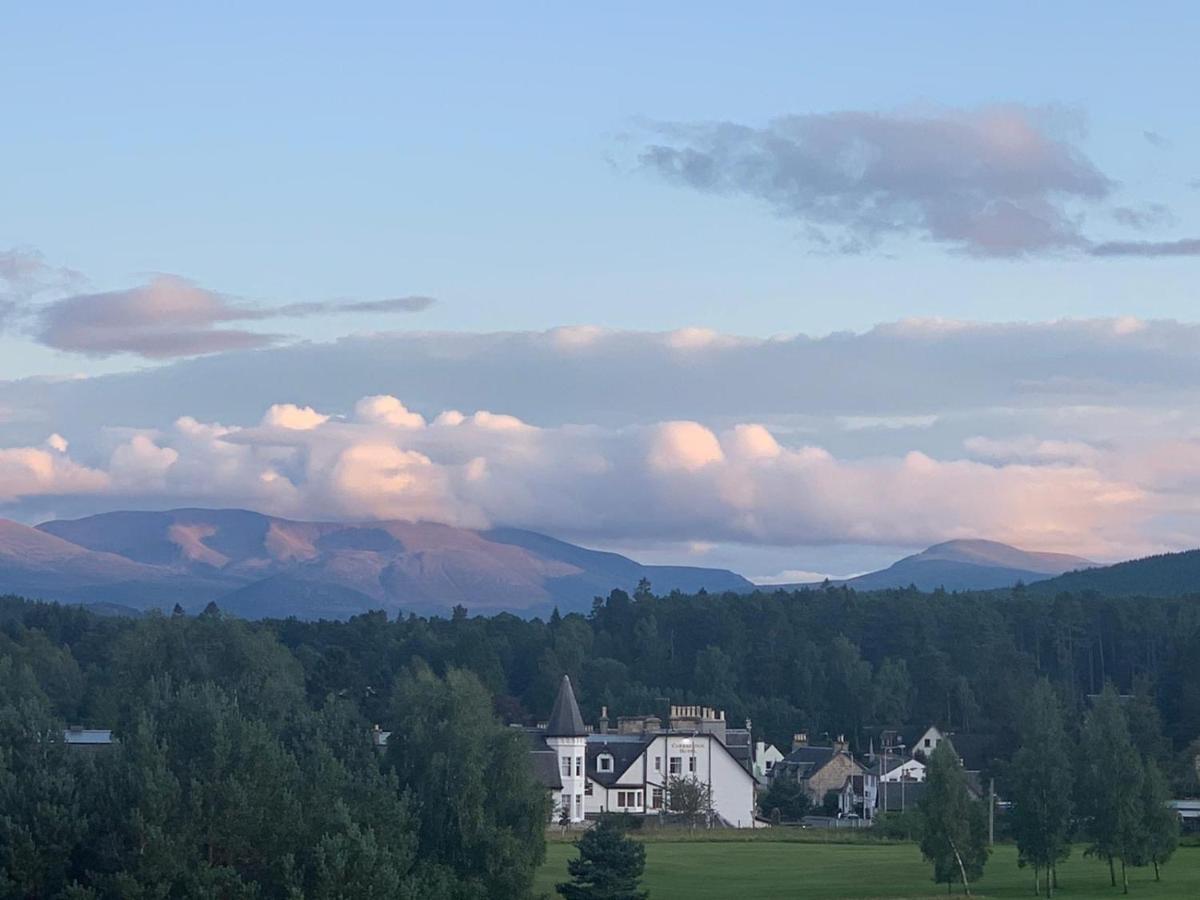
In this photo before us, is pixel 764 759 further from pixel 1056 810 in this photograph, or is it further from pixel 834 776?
pixel 1056 810

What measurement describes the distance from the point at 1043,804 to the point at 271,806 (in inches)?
1085

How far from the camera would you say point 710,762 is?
343 ft

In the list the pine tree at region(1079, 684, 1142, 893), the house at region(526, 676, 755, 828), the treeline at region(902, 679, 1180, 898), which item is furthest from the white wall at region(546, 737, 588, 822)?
the pine tree at region(1079, 684, 1142, 893)

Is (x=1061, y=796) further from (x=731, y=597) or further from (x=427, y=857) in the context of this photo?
(x=731, y=597)

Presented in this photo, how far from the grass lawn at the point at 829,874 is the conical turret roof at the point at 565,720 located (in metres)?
14.0

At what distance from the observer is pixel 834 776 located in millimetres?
116750

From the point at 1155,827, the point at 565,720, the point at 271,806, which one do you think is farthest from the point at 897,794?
the point at 271,806

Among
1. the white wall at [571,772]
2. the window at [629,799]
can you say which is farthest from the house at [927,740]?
the white wall at [571,772]

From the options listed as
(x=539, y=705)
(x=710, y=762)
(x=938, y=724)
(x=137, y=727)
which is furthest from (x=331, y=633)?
(x=137, y=727)

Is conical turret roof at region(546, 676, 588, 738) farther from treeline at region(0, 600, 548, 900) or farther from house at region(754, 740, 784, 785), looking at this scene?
treeline at region(0, 600, 548, 900)

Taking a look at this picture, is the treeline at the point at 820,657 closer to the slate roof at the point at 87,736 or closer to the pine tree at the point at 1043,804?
the slate roof at the point at 87,736

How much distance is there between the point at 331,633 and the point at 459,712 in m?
109

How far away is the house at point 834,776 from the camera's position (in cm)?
11144

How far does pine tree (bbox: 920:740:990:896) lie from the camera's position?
62625 mm
